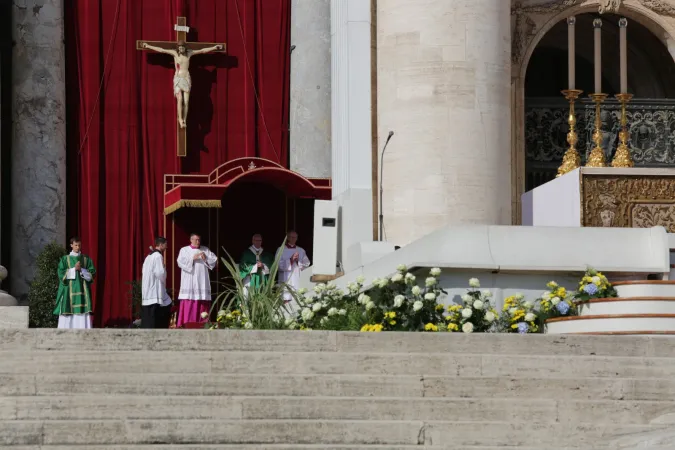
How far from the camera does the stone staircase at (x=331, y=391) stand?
38.2 ft

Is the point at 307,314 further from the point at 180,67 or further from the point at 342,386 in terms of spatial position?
the point at 180,67

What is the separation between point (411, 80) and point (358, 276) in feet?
15.0

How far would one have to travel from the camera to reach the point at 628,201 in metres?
20.5

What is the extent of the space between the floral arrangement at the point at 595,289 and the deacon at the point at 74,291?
26.8ft

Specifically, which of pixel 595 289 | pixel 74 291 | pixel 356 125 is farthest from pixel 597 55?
pixel 74 291

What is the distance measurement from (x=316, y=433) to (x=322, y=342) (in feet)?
4.94

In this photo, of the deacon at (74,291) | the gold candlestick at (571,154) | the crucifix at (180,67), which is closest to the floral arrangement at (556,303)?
the gold candlestick at (571,154)

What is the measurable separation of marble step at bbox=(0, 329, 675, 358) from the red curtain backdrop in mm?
12759

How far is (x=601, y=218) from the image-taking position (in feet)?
66.5

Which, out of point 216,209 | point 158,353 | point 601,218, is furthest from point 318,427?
point 216,209

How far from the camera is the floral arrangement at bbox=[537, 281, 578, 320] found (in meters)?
16.2

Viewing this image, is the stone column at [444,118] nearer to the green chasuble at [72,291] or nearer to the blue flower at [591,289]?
the green chasuble at [72,291]

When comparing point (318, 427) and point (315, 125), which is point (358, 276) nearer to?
point (318, 427)

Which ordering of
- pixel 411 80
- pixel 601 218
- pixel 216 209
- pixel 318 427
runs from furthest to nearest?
pixel 216 209 → pixel 411 80 → pixel 601 218 → pixel 318 427
